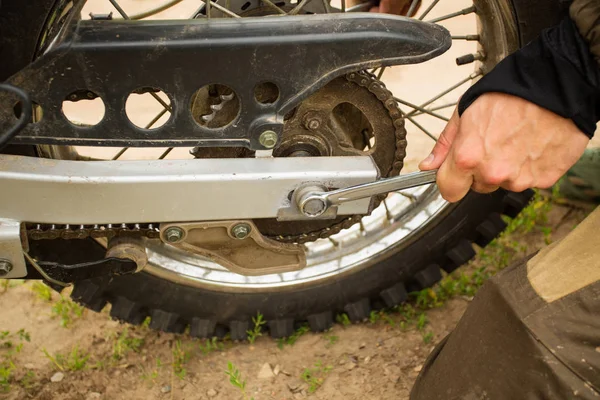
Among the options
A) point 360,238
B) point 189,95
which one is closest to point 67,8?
point 189,95

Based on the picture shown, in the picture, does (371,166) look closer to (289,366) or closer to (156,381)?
(289,366)

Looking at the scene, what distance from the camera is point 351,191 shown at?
1.47 metres

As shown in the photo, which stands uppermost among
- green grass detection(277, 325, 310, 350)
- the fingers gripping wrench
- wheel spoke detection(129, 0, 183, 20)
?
wheel spoke detection(129, 0, 183, 20)

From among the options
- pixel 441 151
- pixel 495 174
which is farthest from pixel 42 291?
pixel 495 174

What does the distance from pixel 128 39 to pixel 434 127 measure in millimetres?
2012

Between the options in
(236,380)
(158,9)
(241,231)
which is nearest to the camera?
(241,231)

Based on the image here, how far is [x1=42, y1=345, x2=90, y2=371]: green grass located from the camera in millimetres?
2049

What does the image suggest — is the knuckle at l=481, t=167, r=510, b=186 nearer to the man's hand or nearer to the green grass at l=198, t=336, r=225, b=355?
the man's hand

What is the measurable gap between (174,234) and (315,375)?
737 millimetres

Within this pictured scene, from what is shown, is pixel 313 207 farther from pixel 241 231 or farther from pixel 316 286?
pixel 316 286

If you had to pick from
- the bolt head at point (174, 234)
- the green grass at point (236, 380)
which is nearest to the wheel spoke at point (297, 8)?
the bolt head at point (174, 234)

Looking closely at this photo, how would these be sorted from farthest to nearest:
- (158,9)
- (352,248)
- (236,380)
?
(352,248), (236,380), (158,9)

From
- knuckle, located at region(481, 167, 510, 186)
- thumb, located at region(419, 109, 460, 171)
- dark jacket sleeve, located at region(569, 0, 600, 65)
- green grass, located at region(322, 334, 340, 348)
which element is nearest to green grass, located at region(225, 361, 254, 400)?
green grass, located at region(322, 334, 340, 348)

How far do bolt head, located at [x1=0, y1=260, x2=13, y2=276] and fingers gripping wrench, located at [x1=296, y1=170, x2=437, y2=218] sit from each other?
0.63m
